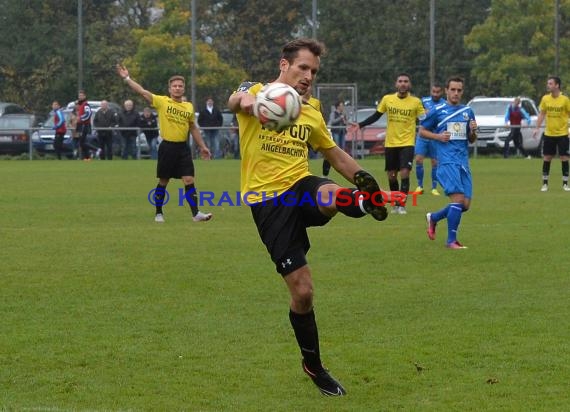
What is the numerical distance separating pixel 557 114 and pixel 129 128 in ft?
59.0

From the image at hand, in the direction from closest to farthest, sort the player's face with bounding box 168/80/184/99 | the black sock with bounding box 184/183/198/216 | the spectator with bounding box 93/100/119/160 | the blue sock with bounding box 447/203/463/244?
the blue sock with bounding box 447/203/463/244
the player's face with bounding box 168/80/184/99
the black sock with bounding box 184/183/198/216
the spectator with bounding box 93/100/119/160

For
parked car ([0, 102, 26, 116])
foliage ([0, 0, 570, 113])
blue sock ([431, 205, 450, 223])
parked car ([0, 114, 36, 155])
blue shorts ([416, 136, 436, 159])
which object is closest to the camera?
A: blue sock ([431, 205, 450, 223])

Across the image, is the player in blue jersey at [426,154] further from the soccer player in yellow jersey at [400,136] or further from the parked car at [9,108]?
the parked car at [9,108]

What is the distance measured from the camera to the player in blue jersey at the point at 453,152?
Result: 13062 millimetres

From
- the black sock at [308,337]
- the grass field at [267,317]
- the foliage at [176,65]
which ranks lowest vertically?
the grass field at [267,317]

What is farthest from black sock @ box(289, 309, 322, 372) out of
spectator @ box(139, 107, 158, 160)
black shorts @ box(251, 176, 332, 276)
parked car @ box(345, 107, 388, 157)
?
parked car @ box(345, 107, 388, 157)

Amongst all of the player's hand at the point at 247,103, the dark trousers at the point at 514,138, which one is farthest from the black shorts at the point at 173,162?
the dark trousers at the point at 514,138

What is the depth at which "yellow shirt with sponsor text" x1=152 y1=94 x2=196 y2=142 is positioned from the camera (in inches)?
651

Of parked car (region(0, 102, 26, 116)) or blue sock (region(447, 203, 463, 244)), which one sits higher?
parked car (region(0, 102, 26, 116))

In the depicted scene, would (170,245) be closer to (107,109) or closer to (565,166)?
(565,166)

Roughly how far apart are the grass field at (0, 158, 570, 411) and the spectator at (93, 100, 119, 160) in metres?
20.0

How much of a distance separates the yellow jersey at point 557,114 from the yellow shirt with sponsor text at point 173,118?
858 cm

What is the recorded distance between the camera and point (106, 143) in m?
37.3

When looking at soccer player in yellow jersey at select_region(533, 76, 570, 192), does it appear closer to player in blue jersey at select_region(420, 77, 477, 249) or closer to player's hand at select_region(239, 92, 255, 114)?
player in blue jersey at select_region(420, 77, 477, 249)
